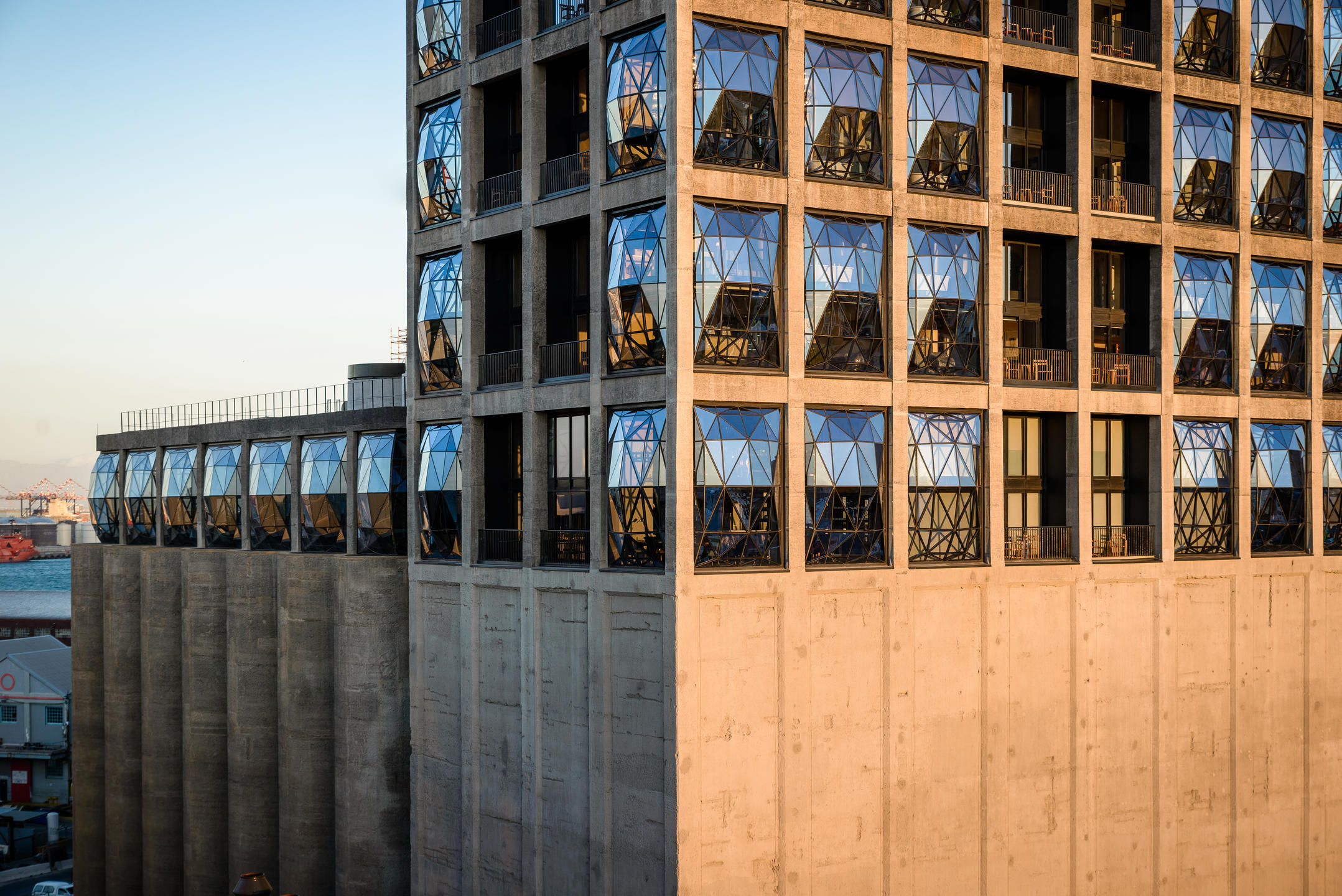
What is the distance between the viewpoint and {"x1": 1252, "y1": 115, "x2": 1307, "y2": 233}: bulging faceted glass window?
33.9 m

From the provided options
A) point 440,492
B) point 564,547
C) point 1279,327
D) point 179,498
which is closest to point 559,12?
point 440,492

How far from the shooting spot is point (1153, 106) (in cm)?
3244

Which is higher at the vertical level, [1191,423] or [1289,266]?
[1289,266]

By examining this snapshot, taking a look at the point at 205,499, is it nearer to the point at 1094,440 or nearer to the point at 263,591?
the point at 263,591

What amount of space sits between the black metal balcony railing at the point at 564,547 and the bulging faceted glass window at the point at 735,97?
9295 mm

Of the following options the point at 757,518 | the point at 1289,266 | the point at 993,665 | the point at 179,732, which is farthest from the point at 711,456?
the point at 179,732

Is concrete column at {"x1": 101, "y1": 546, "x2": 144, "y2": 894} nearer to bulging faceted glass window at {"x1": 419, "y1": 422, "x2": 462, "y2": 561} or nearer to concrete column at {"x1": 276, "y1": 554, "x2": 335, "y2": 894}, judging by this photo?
concrete column at {"x1": 276, "y1": 554, "x2": 335, "y2": 894}

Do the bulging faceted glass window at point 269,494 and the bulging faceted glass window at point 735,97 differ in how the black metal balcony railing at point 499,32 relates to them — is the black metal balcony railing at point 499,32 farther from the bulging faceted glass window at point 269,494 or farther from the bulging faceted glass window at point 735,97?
the bulging faceted glass window at point 269,494

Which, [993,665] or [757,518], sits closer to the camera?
[757,518]

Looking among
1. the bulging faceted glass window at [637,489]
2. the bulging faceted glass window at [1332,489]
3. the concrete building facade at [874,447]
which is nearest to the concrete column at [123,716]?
the concrete building facade at [874,447]

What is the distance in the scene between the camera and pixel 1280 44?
34312 millimetres

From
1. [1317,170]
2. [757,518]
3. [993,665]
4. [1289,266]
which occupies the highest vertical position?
[1317,170]

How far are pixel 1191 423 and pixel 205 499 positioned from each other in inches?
1362

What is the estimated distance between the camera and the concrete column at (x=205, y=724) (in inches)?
1747
